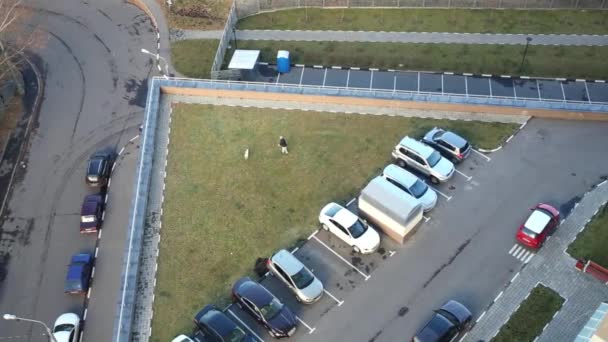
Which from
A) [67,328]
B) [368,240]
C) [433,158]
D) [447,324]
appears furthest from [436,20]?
[67,328]

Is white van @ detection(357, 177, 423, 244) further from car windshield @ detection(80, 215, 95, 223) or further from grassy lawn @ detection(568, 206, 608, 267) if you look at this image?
car windshield @ detection(80, 215, 95, 223)

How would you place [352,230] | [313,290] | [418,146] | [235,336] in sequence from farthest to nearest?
[418,146]
[352,230]
[313,290]
[235,336]

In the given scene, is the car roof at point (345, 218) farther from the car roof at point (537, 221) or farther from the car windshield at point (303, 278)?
the car roof at point (537, 221)

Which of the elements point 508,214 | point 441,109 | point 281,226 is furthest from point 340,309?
point 441,109

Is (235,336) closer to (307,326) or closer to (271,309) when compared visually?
(271,309)

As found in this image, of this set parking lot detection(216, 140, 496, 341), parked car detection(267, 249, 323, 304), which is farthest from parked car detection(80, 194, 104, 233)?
parked car detection(267, 249, 323, 304)

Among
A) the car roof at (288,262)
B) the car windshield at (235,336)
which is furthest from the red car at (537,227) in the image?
the car windshield at (235,336)
